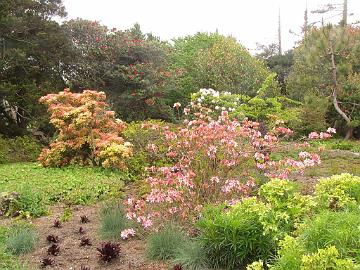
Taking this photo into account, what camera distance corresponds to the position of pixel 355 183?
4.61m

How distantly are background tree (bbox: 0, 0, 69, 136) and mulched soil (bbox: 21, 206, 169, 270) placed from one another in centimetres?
814

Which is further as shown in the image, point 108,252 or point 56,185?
point 56,185

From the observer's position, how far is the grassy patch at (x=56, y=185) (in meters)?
7.41

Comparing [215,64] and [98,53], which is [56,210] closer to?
[98,53]

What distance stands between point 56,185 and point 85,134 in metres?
2.34

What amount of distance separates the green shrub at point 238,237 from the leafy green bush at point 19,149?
964cm

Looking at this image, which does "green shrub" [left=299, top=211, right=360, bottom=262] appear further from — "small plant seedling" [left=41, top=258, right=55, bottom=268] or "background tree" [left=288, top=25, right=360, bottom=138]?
"background tree" [left=288, top=25, right=360, bottom=138]

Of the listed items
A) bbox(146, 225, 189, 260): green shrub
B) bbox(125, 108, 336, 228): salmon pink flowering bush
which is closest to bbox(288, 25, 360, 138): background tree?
bbox(125, 108, 336, 228): salmon pink flowering bush

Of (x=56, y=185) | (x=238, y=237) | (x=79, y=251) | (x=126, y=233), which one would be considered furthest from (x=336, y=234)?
(x=56, y=185)

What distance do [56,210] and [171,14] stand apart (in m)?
36.8

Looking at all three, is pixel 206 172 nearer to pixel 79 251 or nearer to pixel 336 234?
pixel 79 251

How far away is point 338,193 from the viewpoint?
14.7 ft

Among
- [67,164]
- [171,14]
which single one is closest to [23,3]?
[67,164]

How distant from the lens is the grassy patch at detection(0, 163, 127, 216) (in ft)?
24.3
